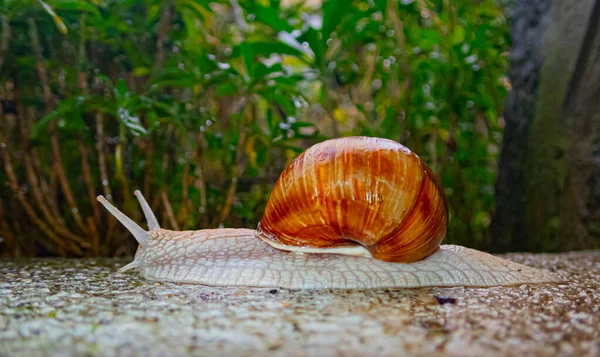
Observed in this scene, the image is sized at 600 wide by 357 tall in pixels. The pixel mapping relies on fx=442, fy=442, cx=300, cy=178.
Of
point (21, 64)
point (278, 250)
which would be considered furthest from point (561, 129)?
point (21, 64)

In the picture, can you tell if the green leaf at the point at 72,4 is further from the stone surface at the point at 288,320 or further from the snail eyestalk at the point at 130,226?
the stone surface at the point at 288,320

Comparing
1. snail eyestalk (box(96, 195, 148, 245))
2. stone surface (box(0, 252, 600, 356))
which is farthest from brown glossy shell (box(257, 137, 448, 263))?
snail eyestalk (box(96, 195, 148, 245))

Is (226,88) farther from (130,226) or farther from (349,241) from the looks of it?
(349,241)

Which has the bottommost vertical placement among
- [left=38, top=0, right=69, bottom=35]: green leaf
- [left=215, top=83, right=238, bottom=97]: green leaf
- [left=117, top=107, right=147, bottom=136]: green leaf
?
[left=117, top=107, right=147, bottom=136]: green leaf

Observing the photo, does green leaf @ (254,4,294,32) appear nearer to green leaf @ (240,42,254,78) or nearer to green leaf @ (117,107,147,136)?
green leaf @ (240,42,254,78)

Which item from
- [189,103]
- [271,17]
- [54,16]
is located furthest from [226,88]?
[54,16]

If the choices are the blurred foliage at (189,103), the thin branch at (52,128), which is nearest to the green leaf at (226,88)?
the blurred foliage at (189,103)
